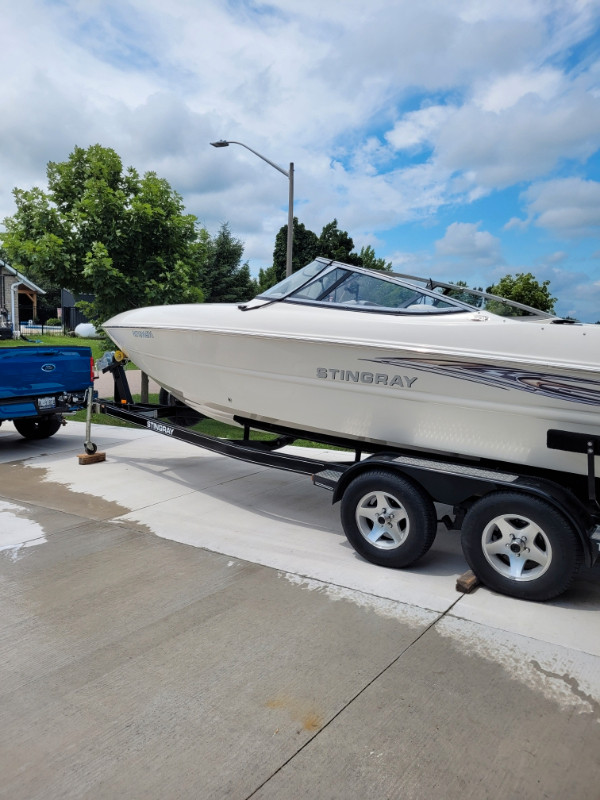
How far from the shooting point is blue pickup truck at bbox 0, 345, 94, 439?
25.2 feet

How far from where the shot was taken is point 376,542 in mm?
4523

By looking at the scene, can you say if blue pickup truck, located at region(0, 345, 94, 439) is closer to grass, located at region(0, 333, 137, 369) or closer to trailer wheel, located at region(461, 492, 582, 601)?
grass, located at region(0, 333, 137, 369)

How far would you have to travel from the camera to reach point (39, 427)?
9.23 m

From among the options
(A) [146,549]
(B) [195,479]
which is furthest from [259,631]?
(B) [195,479]

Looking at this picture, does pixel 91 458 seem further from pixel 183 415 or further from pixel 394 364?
pixel 394 364

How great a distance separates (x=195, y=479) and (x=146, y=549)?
84.9 inches

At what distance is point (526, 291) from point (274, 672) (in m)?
17.1

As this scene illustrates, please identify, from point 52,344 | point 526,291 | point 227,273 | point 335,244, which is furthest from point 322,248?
point 52,344

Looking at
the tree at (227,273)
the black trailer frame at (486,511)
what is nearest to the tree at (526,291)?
the black trailer frame at (486,511)

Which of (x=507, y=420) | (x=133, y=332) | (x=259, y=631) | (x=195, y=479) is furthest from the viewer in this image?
(x=195, y=479)

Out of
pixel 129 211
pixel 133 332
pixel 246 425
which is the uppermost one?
pixel 129 211

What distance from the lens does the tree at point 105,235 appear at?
9.77m

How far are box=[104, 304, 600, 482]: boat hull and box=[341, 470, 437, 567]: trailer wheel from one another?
17.8 inches

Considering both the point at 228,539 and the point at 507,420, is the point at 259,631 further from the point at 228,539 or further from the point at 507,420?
the point at 507,420
